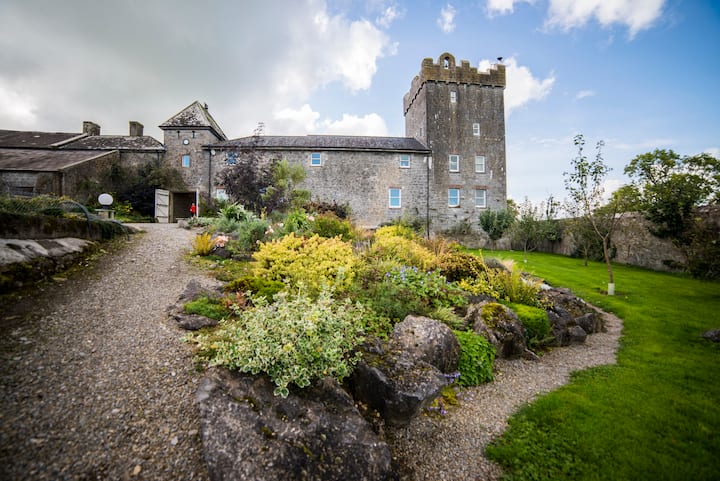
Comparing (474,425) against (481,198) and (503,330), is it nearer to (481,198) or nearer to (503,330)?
(503,330)

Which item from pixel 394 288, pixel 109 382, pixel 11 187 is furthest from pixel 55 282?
pixel 11 187

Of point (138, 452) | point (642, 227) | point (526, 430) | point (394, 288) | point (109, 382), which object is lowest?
point (526, 430)

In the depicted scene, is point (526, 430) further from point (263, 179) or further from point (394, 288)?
point (263, 179)

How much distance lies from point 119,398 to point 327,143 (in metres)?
22.1

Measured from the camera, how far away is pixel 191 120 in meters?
21.3

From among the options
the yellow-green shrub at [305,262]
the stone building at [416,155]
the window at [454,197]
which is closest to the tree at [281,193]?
the stone building at [416,155]

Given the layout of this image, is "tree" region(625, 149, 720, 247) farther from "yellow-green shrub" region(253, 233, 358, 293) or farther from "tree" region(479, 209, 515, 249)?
"yellow-green shrub" region(253, 233, 358, 293)

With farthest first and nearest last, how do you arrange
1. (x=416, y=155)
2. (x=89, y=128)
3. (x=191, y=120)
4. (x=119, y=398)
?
(x=89, y=128)
(x=416, y=155)
(x=191, y=120)
(x=119, y=398)

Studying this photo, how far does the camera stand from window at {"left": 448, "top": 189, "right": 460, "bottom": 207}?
23156 millimetres

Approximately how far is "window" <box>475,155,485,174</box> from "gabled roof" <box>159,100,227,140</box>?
20425 millimetres

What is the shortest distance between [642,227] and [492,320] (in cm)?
1674

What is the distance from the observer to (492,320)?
5301mm

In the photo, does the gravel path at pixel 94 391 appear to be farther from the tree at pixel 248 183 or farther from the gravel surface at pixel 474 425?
the tree at pixel 248 183

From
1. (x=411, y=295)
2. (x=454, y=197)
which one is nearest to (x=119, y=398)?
(x=411, y=295)
